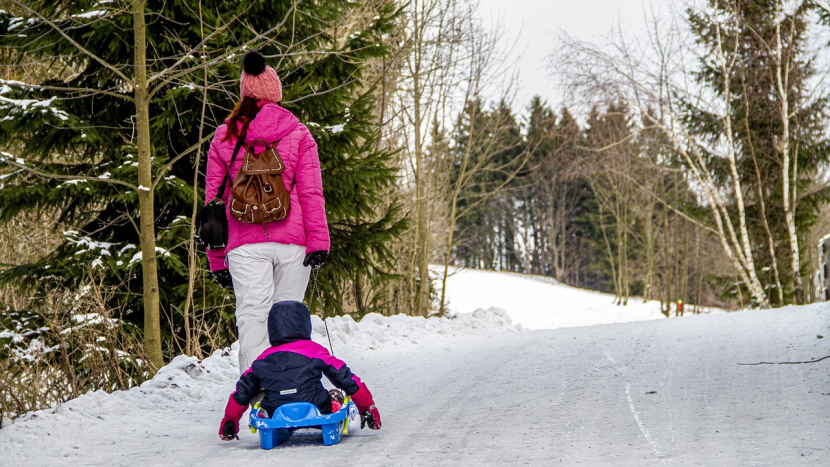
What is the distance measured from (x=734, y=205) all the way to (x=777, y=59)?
372 cm

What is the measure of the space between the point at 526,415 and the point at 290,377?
146cm

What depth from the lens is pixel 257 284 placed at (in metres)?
3.99

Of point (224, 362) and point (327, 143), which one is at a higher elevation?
point (327, 143)

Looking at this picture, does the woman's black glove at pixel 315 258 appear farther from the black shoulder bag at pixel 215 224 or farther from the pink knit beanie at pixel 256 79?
the pink knit beanie at pixel 256 79

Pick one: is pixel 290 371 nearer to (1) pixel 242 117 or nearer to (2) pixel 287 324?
(2) pixel 287 324

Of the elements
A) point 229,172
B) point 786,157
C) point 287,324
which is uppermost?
point 786,157

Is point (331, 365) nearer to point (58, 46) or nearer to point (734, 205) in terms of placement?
point (58, 46)

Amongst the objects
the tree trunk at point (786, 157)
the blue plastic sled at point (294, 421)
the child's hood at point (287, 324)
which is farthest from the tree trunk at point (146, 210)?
the tree trunk at point (786, 157)

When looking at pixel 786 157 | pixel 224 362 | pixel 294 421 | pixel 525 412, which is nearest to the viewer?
pixel 294 421

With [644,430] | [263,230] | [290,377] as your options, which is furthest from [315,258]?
[644,430]

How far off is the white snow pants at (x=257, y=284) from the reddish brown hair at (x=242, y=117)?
696 millimetres

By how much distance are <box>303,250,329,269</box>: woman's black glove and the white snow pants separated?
0.09 metres

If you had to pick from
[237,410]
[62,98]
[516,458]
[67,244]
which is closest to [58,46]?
[62,98]

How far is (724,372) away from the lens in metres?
5.12
